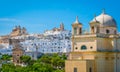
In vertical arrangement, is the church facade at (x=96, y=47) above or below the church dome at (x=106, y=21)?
below

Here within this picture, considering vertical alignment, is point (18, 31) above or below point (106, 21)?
above

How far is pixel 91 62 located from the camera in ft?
117

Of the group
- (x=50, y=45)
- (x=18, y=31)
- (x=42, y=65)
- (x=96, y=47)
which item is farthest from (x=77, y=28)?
(x=18, y=31)

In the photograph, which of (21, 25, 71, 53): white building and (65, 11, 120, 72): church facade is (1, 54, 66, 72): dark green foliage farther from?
(21, 25, 71, 53): white building

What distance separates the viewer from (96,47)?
3584 cm

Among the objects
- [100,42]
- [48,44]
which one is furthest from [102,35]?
[48,44]

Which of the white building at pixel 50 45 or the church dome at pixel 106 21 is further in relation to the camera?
the white building at pixel 50 45

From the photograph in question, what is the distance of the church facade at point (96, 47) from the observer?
118 feet

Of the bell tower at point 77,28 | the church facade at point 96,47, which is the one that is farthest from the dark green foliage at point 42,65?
the church facade at point 96,47

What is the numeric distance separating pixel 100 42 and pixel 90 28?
1.99m

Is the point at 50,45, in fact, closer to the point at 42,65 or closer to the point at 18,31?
the point at 18,31

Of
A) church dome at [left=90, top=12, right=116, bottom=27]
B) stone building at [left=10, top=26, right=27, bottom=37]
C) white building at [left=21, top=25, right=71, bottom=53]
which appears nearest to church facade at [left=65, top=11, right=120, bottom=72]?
church dome at [left=90, top=12, right=116, bottom=27]

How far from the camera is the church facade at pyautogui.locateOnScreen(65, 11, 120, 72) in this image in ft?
118

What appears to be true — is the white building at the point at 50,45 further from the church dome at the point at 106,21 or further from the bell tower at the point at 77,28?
the church dome at the point at 106,21
